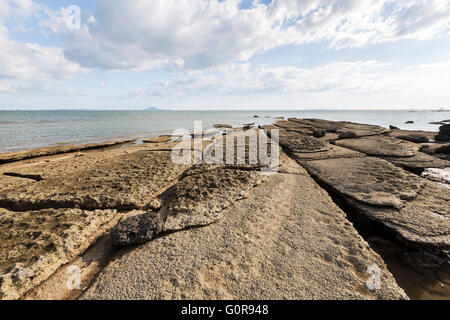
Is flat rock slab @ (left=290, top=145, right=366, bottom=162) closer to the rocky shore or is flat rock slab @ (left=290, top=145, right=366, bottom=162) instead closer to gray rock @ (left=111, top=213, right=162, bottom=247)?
the rocky shore

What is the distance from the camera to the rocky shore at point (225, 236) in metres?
1.80

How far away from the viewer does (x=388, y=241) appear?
101 inches

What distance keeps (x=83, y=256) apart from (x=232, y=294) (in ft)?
6.16

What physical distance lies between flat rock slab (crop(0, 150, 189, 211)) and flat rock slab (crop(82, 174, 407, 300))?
1365 millimetres

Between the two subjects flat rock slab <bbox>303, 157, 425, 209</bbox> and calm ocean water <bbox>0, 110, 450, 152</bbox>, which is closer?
flat rock slab <bbox>303, 157, 425, 209</bbox>

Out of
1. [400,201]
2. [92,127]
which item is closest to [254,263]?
[400,201]

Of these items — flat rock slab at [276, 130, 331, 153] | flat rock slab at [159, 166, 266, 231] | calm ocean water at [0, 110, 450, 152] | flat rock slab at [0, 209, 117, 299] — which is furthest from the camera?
calm ocean water at [0, 110, 450, 152]

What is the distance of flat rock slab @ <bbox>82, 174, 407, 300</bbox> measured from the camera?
1.72 m

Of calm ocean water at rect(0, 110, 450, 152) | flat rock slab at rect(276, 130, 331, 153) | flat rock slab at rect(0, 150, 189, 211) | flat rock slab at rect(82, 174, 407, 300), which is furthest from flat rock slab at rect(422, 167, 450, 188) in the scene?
calm ocean water at rect(0, 110, 450, 152)

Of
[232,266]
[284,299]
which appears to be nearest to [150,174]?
[232,266]

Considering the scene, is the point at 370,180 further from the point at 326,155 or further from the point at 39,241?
the point at 39,241

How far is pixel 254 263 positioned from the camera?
202 centimetres

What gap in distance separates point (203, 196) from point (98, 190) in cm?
203

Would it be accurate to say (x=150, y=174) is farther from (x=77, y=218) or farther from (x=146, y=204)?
(x=77, y=218)
